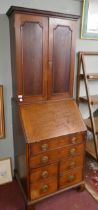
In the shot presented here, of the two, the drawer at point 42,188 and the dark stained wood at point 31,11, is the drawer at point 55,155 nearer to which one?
the drawer at point 42,188

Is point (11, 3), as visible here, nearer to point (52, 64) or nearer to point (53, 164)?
point (52, 64)

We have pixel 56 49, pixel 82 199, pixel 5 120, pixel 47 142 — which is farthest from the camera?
pixel 5 120

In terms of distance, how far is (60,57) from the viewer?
1.73m

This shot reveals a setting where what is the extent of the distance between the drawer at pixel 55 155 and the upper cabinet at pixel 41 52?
0.53 meters

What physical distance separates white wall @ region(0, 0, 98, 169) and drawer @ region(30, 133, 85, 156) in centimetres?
59

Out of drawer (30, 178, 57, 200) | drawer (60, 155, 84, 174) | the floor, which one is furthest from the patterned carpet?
drawer (30, 178, 57, 200)

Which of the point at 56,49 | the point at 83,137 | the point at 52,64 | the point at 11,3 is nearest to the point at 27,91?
the point at 52,64

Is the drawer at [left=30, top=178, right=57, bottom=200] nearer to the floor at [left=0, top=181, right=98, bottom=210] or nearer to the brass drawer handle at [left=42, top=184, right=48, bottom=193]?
the brass drawer handle at [left=42, top=184, right=48, bottom=193]

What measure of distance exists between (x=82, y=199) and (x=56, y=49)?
1.56 m

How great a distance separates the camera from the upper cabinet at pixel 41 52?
1520mm

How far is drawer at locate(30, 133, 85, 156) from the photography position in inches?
60.5

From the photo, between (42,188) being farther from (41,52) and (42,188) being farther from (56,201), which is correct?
(41,52)

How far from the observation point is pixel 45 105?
1.75m

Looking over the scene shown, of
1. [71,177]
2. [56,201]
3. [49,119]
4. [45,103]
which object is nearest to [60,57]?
[45,103]
